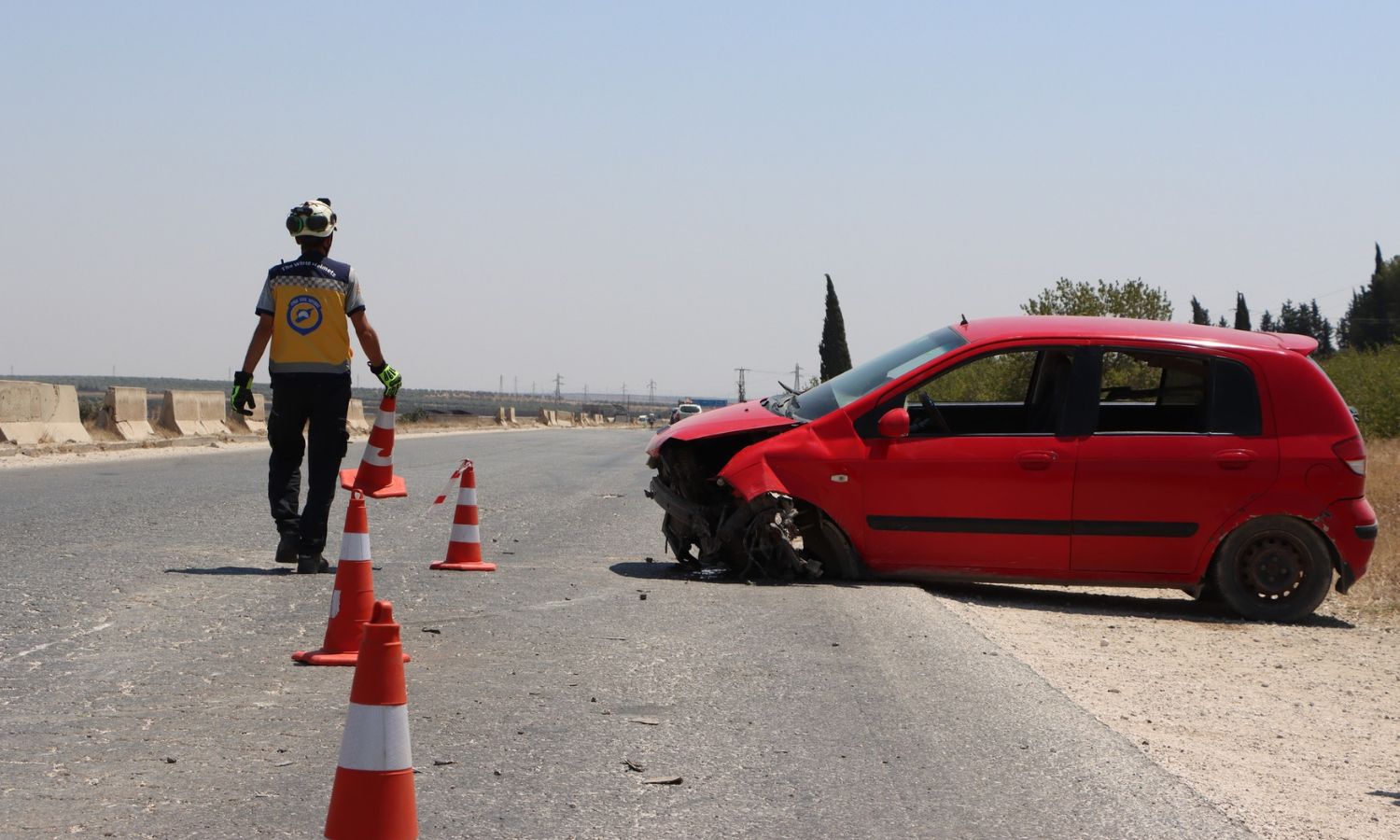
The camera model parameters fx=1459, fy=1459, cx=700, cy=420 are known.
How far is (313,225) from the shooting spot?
8.90 m

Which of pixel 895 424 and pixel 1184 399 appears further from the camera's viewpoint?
pixel 1184 399

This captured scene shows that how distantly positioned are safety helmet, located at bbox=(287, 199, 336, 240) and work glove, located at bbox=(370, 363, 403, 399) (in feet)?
2.90

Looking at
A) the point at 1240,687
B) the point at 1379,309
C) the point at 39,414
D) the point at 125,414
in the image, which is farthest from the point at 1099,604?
the point at 1379,309

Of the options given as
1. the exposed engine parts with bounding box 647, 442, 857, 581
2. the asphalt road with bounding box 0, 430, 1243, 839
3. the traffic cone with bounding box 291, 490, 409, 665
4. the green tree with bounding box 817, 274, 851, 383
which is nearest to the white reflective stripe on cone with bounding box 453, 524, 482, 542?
the asphalt road with bounding box 0, 430, 1243, 839

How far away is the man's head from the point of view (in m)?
8.88

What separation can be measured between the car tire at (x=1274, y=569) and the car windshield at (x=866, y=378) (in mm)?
2194

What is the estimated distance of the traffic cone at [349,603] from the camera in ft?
20.2

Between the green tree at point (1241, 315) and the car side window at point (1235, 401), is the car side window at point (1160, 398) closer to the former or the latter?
the car side window at point (1235, 401)

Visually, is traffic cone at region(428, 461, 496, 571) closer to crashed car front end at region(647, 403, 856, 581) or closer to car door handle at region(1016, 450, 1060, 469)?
crashed car front end at region(647, 403, 856, 581)

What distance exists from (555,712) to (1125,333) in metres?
5.62

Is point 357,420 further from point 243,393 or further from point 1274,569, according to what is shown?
point 1274,569

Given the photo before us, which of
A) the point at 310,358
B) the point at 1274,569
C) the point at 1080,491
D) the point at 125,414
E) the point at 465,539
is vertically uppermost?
the point at 310,358

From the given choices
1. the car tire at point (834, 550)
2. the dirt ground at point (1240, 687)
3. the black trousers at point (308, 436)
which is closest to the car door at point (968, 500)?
the car tire at point (834, 550)

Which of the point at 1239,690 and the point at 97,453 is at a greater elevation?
the point at 97,453
